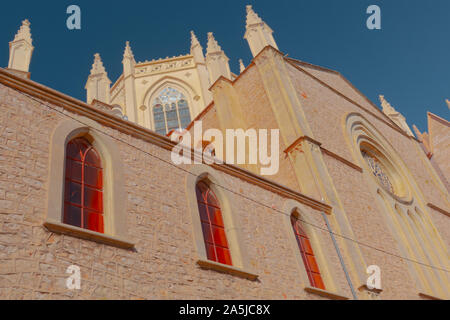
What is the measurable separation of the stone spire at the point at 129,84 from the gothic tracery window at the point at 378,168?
53.5 ft

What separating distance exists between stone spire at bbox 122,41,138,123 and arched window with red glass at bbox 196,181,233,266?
2068 centimetres

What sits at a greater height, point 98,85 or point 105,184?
point 98,85

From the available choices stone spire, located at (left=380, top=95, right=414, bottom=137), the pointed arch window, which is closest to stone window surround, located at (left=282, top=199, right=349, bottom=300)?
stone spire, located at (left=380, top=95, right=414, bottom=137)

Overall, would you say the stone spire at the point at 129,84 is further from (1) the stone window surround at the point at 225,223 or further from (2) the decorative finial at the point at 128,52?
(1) the stone window surround at the point at 225,223

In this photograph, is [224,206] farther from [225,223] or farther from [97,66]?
[97,66]

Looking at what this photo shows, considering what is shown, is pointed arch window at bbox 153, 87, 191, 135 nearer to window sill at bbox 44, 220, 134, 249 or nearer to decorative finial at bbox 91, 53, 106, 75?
decorative finial at bbox 91, 53, 106, 75

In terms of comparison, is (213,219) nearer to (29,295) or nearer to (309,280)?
(309,280)

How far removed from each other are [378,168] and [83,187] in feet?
42.9

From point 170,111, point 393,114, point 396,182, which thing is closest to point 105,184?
point 396,182

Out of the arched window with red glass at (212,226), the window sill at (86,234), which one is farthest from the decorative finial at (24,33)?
the window sill at (86,234)

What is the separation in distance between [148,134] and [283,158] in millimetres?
5542

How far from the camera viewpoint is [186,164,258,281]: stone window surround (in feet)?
23.5

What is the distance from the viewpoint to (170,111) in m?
30.2

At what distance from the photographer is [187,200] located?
776 centimetres
